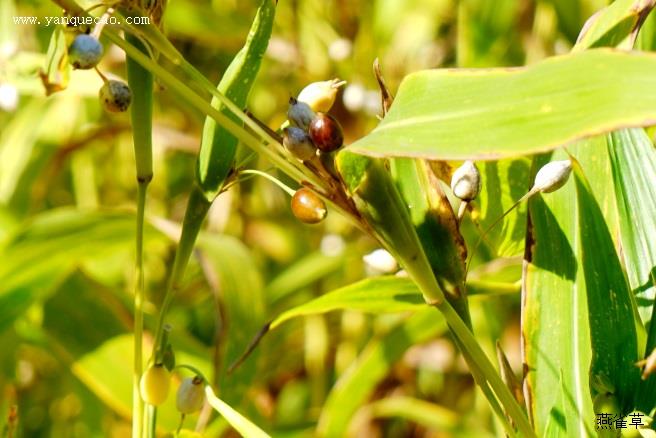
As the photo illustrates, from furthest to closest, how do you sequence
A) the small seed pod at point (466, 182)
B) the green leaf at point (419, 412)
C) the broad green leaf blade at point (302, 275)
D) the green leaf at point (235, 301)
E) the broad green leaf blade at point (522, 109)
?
the broad green leaf blade at point (302, 275) < the green leaf at point (419, 412) < the green leaf at point (235, 301) < the small seed pod at point (466, 182) < the broad green leaf blade at point (522, 109)

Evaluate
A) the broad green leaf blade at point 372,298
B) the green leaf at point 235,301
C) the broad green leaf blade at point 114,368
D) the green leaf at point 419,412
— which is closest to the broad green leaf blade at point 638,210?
the broad green leaf blade at point 372,298

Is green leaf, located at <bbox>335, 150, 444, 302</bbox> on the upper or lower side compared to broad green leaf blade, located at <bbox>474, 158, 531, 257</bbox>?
lower

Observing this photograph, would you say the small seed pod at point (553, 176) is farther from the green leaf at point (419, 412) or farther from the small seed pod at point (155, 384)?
the green leaf at point (419, 412)

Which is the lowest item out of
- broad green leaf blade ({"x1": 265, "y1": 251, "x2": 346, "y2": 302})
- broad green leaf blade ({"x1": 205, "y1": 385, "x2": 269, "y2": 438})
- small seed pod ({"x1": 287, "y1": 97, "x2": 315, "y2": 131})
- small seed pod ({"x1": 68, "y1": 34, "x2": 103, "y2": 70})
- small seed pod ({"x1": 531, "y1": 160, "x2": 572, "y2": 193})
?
broad green leaf blade ({"x1": 205, "y1": 385, "x2": 269, "y2": 438})

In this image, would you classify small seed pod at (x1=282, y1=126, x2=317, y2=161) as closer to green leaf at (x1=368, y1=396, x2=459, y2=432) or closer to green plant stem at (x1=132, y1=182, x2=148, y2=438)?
green plant stem at (x1=132, y1=182, x2=148, y2=438)

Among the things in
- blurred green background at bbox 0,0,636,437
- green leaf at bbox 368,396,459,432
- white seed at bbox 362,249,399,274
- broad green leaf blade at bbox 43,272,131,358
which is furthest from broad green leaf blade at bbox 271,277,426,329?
green leaf at bbox 368,396,459,432

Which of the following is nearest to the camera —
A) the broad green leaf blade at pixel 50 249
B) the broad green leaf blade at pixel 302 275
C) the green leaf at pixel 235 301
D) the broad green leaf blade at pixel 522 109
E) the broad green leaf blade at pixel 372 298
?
the broad green leaf blade at pixel 522 109

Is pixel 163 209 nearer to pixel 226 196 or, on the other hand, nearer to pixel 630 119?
pixel 226 196
